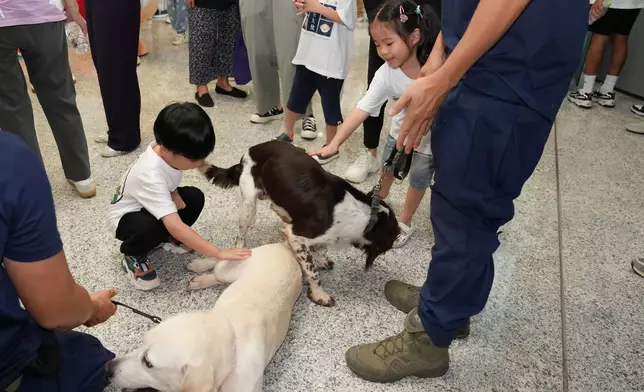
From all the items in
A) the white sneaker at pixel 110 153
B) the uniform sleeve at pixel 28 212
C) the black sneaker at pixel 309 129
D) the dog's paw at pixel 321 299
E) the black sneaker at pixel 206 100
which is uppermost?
the uniform sleeve at pixel 28 212

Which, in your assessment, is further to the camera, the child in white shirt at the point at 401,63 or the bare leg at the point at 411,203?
the bare leg at the point at 411,203

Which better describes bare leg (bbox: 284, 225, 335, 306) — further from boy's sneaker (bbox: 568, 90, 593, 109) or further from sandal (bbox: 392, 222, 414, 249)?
boy's sneaker (bbox: 568, 90, 593, 109)

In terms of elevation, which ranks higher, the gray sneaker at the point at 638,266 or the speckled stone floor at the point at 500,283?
the gray sneaker at the point at 638,266

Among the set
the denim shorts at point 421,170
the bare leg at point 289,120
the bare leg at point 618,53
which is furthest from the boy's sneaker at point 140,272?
the bare leg at point 618,53

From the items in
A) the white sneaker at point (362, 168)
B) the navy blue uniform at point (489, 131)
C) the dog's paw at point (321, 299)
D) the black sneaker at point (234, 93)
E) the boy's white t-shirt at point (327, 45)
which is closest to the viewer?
the navy blue uniform at point (489, 131)

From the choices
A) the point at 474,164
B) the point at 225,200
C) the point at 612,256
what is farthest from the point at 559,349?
the point at 225,200

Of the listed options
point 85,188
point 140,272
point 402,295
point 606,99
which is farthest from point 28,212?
point 606,99

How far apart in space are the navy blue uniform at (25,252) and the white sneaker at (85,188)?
55.0 inches

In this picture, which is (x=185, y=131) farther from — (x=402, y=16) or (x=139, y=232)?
(x=402, y=16)

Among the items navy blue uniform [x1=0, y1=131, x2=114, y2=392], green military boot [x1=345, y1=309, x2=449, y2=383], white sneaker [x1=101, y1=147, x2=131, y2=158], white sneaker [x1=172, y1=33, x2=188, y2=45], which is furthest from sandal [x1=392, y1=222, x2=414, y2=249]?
white sneaker [x1=172, y1=33, x2=188, y2=45]

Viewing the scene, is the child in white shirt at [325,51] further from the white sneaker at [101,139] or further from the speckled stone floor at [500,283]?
the white sneaker at [101,139]

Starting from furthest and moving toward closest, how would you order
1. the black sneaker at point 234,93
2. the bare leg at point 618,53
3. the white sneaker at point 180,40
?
the white sneaker at point 180,40 < the bare leg at point 618,53 < the black sneaker at point 234,93

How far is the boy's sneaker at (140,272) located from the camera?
1.95 m

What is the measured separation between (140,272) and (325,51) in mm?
1564
